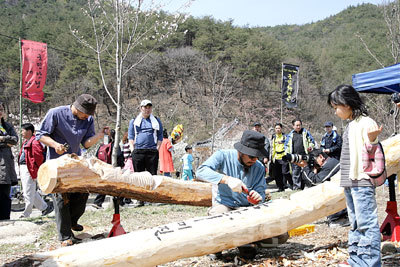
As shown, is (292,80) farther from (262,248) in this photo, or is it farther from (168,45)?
(168,45)

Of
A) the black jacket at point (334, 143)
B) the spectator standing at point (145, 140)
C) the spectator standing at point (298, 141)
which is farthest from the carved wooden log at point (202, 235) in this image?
the spectator standing at point (298, 141)

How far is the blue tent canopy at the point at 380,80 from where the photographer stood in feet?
20.1

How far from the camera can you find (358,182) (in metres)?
2.77

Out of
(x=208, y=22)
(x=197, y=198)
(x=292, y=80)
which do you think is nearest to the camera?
(x=197, y=198)

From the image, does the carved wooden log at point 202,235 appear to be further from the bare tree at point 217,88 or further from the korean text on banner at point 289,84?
the korean text on banner at point 289,84

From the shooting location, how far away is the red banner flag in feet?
40.7

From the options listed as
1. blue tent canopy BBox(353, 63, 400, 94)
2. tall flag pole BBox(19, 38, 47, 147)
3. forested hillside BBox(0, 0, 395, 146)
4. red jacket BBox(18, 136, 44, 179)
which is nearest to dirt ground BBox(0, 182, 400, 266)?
red jacket BBox(18, 136, 44, 179)

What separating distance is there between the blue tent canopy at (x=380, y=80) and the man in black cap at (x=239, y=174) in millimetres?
3976

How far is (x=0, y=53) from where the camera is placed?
109 ft

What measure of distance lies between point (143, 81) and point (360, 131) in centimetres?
3014

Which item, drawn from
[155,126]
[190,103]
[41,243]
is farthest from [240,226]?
[190,103]

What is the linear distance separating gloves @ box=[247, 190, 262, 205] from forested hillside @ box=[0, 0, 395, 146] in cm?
2062

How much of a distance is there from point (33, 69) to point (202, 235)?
11748 mm

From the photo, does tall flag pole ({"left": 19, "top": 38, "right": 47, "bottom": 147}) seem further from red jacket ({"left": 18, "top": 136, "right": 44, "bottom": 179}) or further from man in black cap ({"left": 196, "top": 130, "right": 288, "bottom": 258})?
man in black cap ({"left": 196, "top": 130, "right": 288, "bottom": 258})
